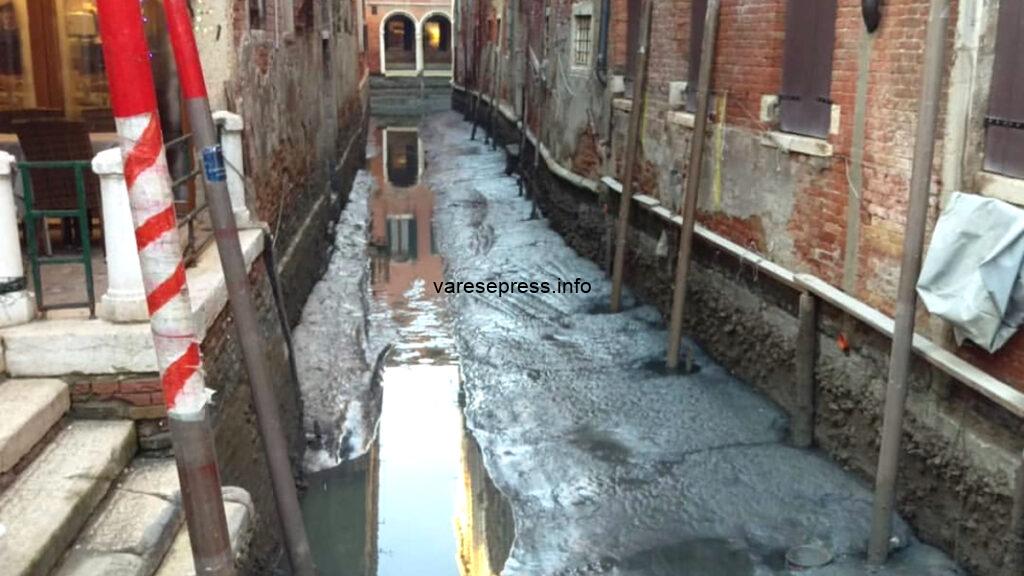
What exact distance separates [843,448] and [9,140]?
5.37m

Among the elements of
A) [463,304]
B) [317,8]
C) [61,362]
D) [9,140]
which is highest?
[317,8]

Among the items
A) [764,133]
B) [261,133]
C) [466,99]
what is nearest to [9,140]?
[261,133]

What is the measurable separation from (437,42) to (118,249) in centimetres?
4208

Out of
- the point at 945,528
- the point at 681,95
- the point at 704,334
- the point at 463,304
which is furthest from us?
the point at 463,304

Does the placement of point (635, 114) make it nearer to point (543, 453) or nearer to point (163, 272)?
point (543, 453)

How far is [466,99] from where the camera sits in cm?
3014

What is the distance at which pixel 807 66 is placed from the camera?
632cm

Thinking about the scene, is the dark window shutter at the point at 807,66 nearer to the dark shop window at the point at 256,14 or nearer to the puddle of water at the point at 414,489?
the puddle of water at the point at 414,489

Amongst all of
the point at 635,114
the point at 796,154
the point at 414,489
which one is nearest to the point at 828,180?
the point at 796,154

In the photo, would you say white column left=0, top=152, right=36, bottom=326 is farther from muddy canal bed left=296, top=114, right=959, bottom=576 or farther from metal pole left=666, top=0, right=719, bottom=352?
metal pole left=666, top=0, right=719, bottom=352

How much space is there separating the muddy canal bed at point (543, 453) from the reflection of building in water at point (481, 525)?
0.5 inches

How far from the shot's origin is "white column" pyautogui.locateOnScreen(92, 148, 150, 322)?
413 cm

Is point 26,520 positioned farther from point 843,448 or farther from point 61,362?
point 843,448

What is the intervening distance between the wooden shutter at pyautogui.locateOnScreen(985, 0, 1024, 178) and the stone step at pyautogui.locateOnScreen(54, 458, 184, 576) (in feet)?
11.7
